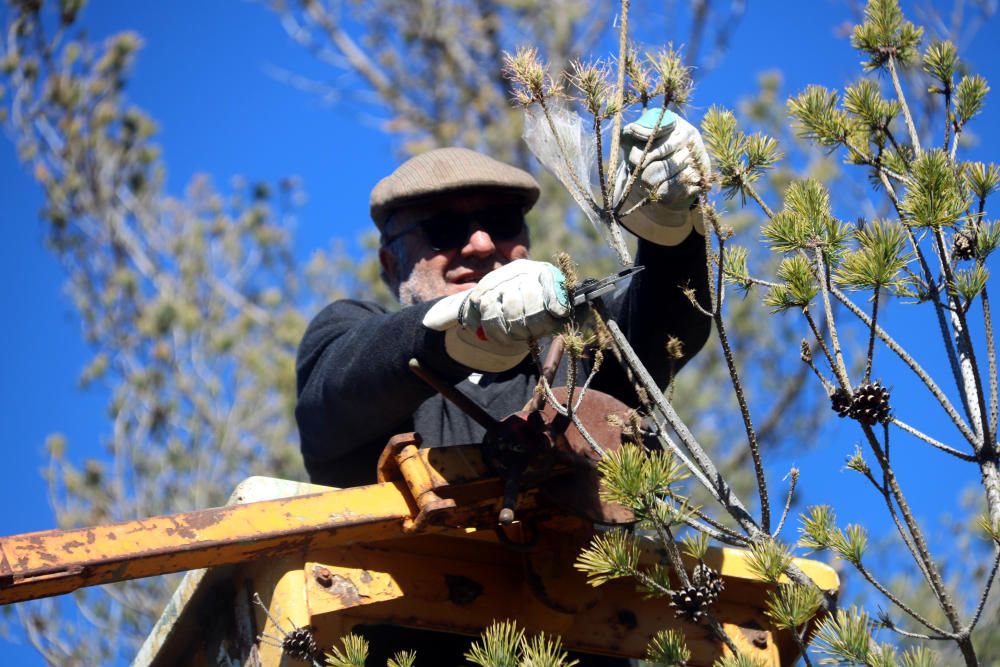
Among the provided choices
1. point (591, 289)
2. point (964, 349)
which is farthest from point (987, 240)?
point (591, 289)

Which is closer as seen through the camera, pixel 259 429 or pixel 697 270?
pixel 697 270

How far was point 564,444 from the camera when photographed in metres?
2.84

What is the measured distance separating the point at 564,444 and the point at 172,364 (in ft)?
27.3

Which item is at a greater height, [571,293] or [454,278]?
[454,278]

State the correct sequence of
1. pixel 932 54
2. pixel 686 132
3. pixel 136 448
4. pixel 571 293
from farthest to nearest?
pixel 136 448 < pixel 932 54 < pixel 686 132 < pixel 571 293

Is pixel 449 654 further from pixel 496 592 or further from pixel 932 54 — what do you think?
pixel 932 54

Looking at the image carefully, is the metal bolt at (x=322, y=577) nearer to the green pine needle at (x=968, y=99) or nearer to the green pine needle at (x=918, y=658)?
the green pine needle at (x=918, y=658)

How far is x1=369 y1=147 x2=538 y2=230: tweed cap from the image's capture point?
4008 millimetres

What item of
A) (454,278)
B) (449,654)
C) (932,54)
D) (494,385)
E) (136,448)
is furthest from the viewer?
(136,448)

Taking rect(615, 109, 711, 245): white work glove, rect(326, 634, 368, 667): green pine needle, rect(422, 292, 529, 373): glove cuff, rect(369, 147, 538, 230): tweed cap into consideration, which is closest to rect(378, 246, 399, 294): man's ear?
rect(369, 147, 538, 230): tweed cap

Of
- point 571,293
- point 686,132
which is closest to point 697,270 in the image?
point 686,132

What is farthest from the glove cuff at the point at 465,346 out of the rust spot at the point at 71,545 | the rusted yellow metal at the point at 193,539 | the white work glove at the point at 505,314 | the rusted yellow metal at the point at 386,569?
the rust spot at the point at 71,545

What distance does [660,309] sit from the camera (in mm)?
3357

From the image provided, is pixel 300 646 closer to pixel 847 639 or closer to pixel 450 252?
pixel 847 639
